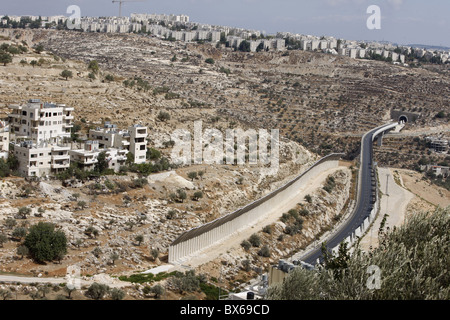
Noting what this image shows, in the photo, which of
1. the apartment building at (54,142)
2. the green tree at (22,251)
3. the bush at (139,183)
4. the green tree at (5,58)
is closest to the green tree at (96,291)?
the green tree at (22,251)

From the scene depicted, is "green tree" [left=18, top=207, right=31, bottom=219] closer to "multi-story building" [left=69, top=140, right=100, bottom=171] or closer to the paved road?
"multi-story building" [left=69, top=140, right=100, bottom=171]

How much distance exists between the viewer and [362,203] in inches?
1730

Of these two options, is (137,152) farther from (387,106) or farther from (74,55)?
(387,106)

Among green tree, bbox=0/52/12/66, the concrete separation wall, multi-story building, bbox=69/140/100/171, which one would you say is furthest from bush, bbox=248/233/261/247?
green tree, bbox=0/52/12/66

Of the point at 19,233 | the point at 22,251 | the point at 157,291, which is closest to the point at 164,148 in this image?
the point at 19,233

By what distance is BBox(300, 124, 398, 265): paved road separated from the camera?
31678mm

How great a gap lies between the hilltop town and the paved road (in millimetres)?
845

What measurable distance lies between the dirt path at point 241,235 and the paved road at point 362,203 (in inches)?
129

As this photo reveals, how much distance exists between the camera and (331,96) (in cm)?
7931

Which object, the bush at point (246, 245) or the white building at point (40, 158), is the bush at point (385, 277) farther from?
the white building at point (40, 158)

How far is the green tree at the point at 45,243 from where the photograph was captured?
22422 mm
